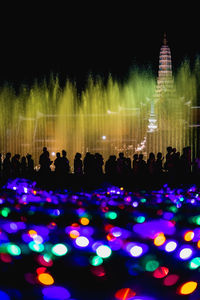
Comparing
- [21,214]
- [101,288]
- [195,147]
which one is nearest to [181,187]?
[21,214]

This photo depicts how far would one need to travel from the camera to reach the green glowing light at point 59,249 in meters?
4.36

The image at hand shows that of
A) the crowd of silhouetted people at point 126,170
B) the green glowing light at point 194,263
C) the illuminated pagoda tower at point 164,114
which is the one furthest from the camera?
the illuminated pagoda tower at point 164,114

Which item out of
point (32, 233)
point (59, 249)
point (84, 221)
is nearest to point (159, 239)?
point (59, 249)

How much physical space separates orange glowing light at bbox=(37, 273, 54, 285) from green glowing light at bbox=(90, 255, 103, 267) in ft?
1.61

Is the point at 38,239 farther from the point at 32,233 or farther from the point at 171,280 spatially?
the point at 171,280

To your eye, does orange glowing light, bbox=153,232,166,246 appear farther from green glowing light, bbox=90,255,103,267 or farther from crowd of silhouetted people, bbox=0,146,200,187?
crowd of silhouetted people, bbox=0,146,200,187

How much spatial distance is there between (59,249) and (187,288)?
1560mm

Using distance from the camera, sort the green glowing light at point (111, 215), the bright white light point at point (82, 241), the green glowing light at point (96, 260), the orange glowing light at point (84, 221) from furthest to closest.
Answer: the green glowing light at point (111, 215)
the orange glowing light at point (84, 221)
the bright white light point at point (82, 241)
the green glowing light at point (96, 260)

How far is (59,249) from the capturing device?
450 cm

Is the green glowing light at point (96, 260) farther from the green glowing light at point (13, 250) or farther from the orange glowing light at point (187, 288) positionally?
the orange glowing light at point (187, 288)

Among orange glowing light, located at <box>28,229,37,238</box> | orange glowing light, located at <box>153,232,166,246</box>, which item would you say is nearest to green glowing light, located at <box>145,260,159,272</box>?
orange glowing light, located at <box>153,232,166,246</box>

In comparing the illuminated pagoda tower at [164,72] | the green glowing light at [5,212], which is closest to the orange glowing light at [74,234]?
the green glowing light at [5,212]

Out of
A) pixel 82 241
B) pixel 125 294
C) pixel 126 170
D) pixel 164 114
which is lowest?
pixel 125 294

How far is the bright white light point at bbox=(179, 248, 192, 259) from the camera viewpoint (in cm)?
422
